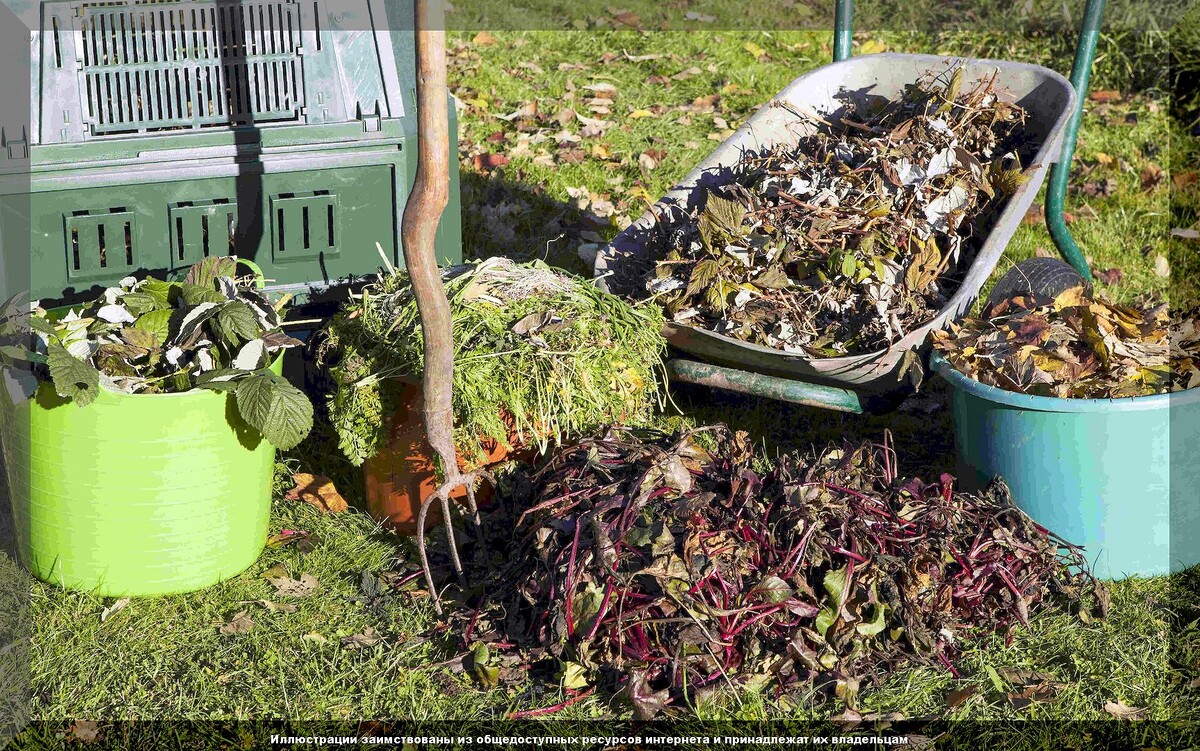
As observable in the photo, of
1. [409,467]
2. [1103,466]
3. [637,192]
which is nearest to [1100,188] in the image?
[637,192]

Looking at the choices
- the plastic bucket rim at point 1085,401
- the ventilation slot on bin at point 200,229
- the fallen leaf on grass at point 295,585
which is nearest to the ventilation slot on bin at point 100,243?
the ventilation slot on bin at point 200,229

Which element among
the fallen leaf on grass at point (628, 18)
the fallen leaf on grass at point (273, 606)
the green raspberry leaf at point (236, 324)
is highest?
the fallen leaf on grass at point (628, 18)

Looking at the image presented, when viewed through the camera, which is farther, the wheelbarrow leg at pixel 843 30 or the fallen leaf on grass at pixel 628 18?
the fallen leaf on grass at pixel 628 18

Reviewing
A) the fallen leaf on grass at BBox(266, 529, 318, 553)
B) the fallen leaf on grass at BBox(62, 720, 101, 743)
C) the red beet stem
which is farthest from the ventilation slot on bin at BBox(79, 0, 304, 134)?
the red beet stem

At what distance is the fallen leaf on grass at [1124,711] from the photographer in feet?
9.84

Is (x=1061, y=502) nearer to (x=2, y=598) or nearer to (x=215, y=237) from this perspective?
(x=215, y=237)

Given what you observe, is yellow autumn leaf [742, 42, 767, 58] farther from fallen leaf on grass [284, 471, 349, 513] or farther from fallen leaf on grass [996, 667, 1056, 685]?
fallen leaf on grass [996, 667, 1056, 685]

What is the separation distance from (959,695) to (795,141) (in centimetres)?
237

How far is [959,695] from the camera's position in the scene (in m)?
3.01

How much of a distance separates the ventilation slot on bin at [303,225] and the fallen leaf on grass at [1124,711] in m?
2.72

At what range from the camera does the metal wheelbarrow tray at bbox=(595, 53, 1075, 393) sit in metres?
3.67

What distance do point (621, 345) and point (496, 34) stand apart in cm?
468

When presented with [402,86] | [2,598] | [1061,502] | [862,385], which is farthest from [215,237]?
[1061,502]

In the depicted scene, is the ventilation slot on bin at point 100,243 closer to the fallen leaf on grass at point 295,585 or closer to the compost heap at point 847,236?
the fallen leaf on grass at point 295,585
